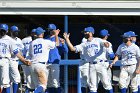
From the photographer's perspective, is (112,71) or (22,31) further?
(22,31)

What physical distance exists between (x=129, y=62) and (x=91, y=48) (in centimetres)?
92

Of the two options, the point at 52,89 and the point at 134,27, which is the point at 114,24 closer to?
the point at 134,27

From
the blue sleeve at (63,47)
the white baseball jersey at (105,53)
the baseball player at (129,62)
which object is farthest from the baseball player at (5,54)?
the baseball player at (129,62)

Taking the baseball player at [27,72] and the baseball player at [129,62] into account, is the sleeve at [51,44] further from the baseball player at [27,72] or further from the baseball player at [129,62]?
the baseball player at [129,62]

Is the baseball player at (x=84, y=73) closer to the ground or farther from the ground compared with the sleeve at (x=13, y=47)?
closer to the ground

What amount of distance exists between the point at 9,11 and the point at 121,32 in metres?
3.16

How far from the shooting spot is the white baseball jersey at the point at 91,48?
12227 mm

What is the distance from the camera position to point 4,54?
11938 mm

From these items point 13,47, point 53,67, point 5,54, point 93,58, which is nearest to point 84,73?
point 93,58

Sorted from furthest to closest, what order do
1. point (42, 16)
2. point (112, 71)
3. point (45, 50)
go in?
point (42, 16) < point (112, 71) < point (45, 50)

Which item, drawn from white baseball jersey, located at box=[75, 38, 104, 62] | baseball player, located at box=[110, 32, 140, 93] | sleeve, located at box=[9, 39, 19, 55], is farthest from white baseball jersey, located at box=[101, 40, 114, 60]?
sleeve, located at box=[9, 39, 19, 55]

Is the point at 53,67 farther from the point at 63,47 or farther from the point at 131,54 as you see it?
the point at 131,54

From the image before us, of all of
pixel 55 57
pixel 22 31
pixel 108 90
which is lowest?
pixel 108 90

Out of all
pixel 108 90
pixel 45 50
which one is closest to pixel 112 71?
pixel 108 90
